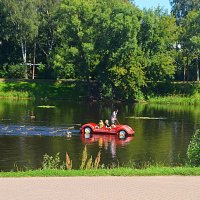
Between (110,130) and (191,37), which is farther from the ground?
(191,37)

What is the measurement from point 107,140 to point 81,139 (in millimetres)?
1800

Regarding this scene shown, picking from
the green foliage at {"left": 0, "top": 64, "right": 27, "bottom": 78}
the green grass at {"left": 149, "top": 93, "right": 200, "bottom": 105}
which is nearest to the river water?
the green grass at {"left": 149, "top": 93, "right": 200, "bottom": 105}

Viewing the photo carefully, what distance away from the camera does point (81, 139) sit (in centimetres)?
3409

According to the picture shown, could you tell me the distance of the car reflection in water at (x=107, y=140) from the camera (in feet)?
104

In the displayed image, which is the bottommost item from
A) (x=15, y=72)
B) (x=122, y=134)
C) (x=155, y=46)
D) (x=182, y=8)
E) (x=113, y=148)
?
(x=113, y=148)

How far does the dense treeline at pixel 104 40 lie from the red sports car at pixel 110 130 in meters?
37.5

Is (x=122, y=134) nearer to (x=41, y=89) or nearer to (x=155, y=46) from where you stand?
(x=41, y=89)

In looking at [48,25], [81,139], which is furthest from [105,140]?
[48,25]

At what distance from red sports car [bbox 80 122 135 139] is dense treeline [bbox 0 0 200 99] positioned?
37.5 m

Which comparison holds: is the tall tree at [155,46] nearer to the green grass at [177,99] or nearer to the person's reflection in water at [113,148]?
the green grass at [177,99]

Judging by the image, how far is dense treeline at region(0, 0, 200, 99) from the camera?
74188mm

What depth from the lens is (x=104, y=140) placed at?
1346 inches

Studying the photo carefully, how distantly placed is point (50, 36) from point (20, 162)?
63668 millimetres
